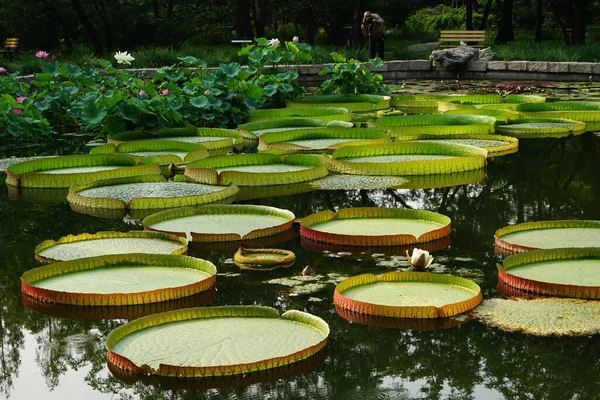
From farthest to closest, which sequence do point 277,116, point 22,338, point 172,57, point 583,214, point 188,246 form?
point 172,57
point 277,116
point 583,214
point 188,246
point 22,338

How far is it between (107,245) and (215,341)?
61.3 inches

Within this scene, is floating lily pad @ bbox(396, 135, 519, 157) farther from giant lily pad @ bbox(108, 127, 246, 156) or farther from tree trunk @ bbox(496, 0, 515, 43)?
tree trunk @ bbox(496, 0, 515, 43)

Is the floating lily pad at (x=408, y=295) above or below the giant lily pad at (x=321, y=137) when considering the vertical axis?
below

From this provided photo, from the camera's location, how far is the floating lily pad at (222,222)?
4934 mm

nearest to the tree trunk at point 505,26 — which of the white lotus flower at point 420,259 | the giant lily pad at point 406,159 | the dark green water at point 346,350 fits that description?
the giant lily pad at point 406,159

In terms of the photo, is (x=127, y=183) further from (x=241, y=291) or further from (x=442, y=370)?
(x=442, y=370)

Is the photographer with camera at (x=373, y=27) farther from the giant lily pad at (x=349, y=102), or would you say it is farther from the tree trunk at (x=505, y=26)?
the tree trunk at (x=505, y=26)

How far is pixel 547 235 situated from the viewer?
4750 mm

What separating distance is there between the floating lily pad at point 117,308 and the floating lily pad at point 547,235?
4.80 feet

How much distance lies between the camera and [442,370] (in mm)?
3215

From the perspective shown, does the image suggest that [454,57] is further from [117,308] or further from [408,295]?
[117,308]

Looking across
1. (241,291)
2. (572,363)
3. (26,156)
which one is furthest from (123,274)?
(26,156)

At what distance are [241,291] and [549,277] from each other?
1260 millimetres

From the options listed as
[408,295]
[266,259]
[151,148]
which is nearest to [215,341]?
[408,295]
